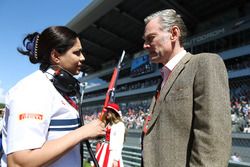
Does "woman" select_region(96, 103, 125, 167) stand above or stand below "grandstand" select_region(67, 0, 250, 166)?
below

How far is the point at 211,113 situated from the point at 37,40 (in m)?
0.99

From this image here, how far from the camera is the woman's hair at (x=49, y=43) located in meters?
1.62

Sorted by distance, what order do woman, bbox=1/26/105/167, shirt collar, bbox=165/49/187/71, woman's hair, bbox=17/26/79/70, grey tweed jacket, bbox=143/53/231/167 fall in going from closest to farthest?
woman, bbox=1/26/105/167 → grey tweed jacket, bbox=143/53/231/167 → woman's hair, bbox=17/26/79/70 → shirt collar, bbox=165/49/187/71

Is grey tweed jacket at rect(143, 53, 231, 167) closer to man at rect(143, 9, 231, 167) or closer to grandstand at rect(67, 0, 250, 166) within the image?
man at rect(143, 9, 231, 167)

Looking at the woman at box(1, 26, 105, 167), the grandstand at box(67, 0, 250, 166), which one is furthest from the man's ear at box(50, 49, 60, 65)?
the grandstand at box(67, 0, 250, 166)

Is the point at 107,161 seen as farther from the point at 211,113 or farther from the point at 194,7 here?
the point at 194,7

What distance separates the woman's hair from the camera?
1.62m

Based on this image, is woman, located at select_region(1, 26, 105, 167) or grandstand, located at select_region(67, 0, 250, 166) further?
grandstand, located at select_region(67, 0, 250, 166)

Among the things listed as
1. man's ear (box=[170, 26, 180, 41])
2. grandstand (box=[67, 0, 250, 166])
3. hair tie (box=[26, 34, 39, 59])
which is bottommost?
hair tie (box=[26, 34, 39, 59])

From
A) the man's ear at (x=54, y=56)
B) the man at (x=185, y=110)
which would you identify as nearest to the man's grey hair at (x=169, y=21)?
the man at (x=185, y=110)

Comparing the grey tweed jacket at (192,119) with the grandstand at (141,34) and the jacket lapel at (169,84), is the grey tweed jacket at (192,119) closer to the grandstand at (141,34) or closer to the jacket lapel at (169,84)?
the jacket lapel at (169,84)

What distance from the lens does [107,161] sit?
202 inches

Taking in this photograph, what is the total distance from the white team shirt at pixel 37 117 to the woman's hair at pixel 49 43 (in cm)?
14

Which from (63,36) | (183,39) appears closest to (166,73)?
(183,39)
